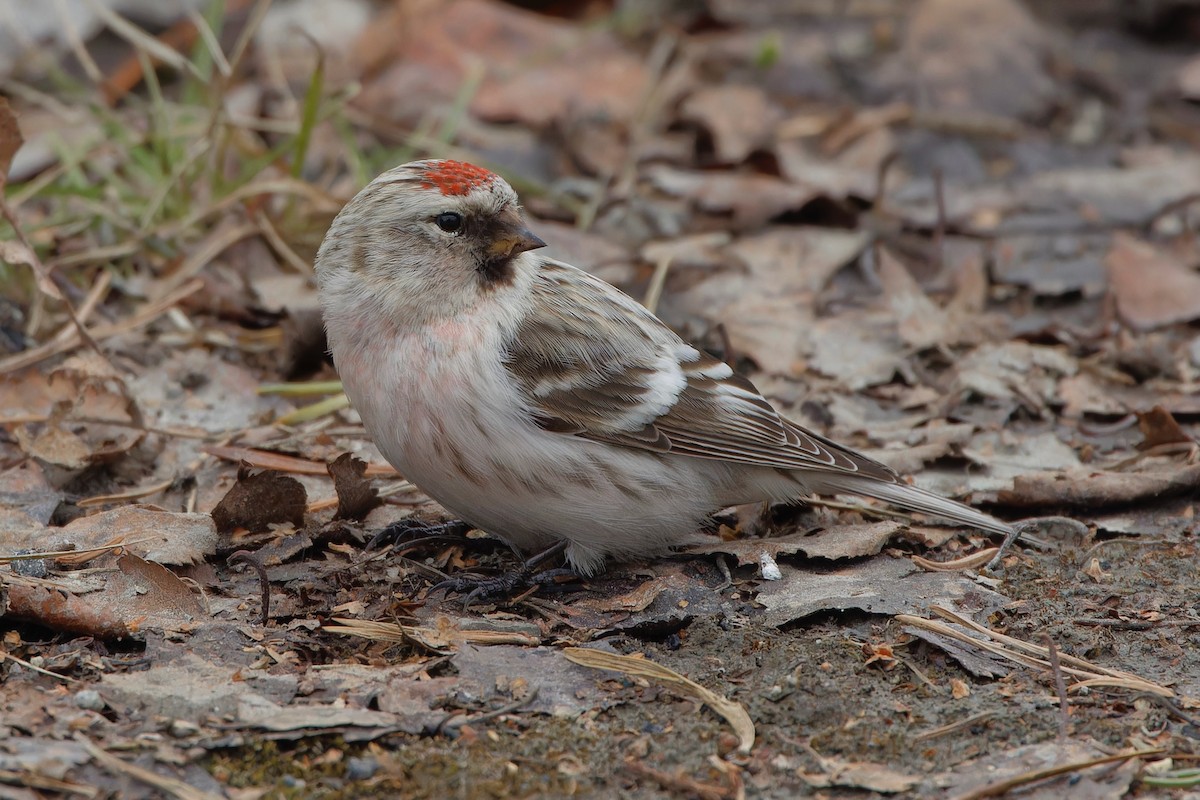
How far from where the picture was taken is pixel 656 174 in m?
7.00

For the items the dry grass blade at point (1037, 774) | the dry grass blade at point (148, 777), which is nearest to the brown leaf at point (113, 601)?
the dry grass blade at point (148, 777)

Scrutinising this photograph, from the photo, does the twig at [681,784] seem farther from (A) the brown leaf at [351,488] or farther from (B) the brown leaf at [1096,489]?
(B) the brown leaf at [1096,489]

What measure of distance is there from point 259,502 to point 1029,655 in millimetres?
2294

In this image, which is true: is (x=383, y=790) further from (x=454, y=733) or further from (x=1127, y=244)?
(x=1127, y=244)

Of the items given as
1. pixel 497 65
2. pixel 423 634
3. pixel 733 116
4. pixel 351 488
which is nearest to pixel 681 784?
pixel 423 634

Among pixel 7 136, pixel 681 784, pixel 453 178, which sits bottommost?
pixel 681 784

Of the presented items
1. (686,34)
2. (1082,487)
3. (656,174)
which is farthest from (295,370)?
(686,34)

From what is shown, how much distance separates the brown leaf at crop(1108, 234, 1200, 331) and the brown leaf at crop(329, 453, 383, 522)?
3.42 metres

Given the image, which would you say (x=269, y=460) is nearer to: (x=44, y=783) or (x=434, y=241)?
(x=434, y=241)

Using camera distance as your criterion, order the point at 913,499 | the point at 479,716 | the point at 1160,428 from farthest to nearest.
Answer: the point at 1160,428
the point at 913,499
the point at 479,716

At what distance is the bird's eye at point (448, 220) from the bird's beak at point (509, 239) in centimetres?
11

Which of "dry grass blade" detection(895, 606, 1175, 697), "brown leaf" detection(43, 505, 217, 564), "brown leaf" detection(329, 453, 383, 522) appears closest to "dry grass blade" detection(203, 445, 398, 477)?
"brown leaf" detection(329, 453, 383, 522)

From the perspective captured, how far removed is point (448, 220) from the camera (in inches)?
159

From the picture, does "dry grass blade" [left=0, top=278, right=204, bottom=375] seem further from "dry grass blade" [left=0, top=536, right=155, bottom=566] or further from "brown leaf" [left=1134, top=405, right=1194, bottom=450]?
"brown leaf" [left=1134, top=405, right=1194, bottom=450]
